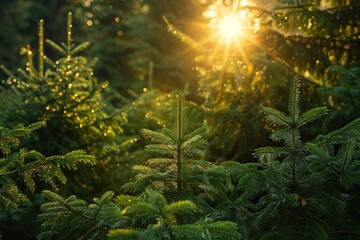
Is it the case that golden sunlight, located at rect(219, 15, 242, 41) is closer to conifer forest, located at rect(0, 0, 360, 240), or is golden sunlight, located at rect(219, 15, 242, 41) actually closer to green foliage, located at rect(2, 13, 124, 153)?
conifer forest, located at rect(0, 0, 360, 240)

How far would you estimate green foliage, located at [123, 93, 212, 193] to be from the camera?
2.36 m

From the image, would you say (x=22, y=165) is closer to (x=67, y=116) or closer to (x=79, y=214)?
(x=79, y=214)

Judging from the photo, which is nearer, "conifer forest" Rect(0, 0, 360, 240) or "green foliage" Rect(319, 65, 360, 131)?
"conifer forest" Rect(0, 0, 360, 240)

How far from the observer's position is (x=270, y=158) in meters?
2.64

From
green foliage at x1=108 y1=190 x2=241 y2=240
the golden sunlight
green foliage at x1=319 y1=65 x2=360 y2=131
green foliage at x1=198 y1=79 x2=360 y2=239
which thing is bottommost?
green foliage at x1=108 y1=190 x2=241 y2=240

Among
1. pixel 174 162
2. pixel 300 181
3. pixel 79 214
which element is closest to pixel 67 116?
pixel 79 214

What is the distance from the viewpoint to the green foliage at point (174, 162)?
93.0 inches

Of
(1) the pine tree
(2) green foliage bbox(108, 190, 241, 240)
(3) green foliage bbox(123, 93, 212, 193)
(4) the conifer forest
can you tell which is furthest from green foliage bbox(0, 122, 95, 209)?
(1) the pine tree

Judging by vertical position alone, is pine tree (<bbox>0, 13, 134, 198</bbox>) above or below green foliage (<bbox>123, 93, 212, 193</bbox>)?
above

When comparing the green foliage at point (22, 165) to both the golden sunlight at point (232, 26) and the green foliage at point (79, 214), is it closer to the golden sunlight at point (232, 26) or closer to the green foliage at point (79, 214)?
the green foliage at point (79, 214)

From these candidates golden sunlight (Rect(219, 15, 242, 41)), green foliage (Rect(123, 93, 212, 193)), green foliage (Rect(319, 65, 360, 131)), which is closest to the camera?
green foliage (Rect(123, 93, 212, 193))

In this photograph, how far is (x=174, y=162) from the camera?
249cm

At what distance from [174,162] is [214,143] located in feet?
8.69

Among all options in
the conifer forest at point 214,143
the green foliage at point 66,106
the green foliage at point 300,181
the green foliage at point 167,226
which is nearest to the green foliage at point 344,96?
the conifer forest at point 214,143
